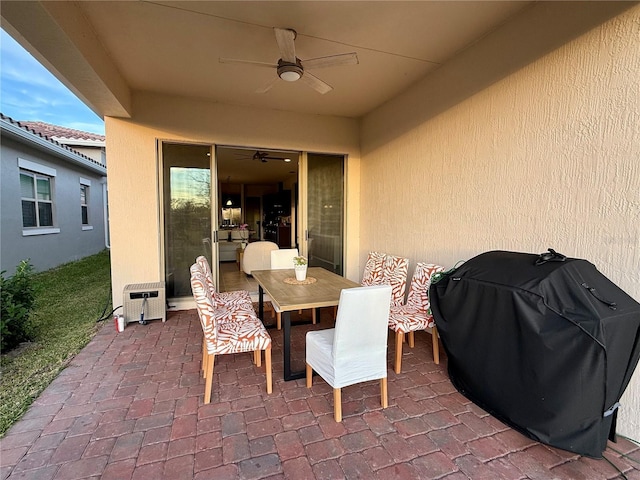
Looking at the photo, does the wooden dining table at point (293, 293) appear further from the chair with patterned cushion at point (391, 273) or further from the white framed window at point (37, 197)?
the white framed window at point (37, 197)

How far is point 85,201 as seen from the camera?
893 cm

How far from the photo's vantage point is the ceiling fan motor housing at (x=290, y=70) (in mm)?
2543

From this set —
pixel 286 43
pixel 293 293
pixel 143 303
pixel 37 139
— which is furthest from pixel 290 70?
pixel 37 139

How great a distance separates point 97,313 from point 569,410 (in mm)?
4977

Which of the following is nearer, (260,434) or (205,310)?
(260,434)

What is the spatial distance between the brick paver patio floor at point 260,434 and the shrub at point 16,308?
939 millimetres

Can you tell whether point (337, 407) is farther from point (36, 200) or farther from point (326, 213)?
point (36, 200)

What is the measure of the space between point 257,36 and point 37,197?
272 inches

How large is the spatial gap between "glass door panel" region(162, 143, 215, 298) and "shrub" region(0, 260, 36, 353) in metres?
1.42

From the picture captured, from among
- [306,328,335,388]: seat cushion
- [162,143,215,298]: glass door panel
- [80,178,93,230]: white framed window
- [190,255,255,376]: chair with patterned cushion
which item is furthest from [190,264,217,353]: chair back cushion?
[80,178,93,230]: white framed window

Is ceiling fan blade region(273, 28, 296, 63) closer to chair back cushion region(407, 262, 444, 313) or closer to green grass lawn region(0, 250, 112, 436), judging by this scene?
chair back cushion region(407, 262, 444, 313)

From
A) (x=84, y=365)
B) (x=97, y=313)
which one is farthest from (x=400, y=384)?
(x=97, y=313)

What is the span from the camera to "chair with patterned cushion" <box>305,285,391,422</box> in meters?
1.89

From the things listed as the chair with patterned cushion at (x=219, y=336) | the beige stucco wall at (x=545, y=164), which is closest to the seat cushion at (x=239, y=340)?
the chair with patterned cushion at (x=219, y=336)
